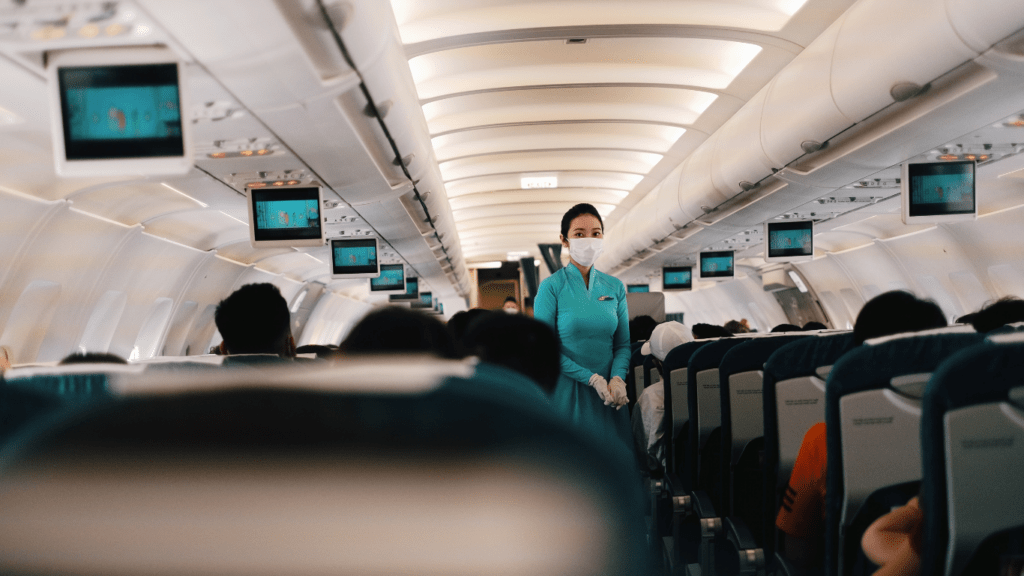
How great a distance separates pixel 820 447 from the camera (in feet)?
9.24

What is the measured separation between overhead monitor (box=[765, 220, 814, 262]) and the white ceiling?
7.70 ft

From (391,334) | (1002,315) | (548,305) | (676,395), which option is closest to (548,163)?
(676,395)

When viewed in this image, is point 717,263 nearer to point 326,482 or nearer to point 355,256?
point 355,256

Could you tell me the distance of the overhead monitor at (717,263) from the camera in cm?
1703

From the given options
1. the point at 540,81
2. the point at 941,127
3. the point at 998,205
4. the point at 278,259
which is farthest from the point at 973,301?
the point at 278,259

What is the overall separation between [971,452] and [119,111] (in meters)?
4.44

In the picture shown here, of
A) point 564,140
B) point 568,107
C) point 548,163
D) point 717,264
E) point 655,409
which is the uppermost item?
point 568,107

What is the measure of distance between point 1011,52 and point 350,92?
4336 millimetres

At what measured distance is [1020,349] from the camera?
5.22ft

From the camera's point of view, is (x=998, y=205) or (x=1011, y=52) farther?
(x=998, y=205)

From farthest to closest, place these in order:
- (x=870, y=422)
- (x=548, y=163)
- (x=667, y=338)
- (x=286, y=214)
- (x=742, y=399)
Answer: (x=548, y=163), (x=286, y=214), (x=667, y=338), (x=742, y=399), (x=870, y=422)

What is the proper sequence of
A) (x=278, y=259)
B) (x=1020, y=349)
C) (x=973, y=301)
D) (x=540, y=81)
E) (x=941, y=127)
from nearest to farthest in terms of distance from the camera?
(x=1020, y=349), (x=941, y=127), (x=540, y=81), (x=973, y=301), (x=278, y=259)

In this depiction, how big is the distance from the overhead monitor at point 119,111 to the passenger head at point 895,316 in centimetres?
382

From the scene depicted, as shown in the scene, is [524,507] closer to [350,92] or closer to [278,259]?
[350,92]
